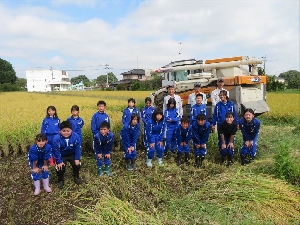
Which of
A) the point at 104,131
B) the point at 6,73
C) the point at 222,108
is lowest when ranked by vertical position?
the point at 104,131

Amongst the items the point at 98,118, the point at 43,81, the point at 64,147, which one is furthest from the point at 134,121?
the point at 43,81

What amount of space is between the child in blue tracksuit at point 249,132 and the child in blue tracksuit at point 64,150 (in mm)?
3165

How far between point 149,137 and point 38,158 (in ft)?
6.99

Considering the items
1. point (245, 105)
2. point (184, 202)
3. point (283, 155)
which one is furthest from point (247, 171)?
point (245, 105)

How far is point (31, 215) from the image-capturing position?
3.58m

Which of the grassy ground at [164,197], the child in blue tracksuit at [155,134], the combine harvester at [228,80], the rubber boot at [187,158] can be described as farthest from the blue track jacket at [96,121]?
the combine harvester at [228,80]

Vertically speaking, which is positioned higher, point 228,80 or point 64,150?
point 228,80

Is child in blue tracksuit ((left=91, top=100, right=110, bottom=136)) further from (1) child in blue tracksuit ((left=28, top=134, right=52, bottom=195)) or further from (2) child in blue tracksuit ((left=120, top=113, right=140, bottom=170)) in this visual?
(1) child in blue tracksuit ((left=28, top=134, right=52, bottom=195))

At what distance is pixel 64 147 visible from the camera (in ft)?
14.9

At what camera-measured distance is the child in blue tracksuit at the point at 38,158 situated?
421cm

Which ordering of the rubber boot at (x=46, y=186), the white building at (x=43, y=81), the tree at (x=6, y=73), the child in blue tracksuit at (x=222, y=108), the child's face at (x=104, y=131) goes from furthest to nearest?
1. the white building at (x=43, y=81)
2. the tree at (x=6, y=73)
3. the child in blue tracksuit at (x=222, y=108)
4. the child's face at (x=104, y=131)
5. the rubber boot at (x=46, y=186)

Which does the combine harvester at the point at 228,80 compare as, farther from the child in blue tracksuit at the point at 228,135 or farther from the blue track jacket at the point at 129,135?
the blue track jacket at the point at 129,135

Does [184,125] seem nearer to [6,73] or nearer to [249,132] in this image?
[249,132]

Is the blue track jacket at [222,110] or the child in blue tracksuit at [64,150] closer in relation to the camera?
the child in blue tracksuit at [64,150]
